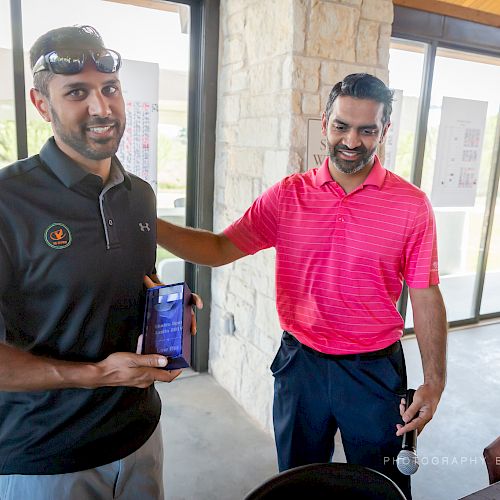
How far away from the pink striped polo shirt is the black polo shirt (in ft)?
1.98

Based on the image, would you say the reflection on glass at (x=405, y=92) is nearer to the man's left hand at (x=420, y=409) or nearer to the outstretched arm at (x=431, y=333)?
the outstretched arm at (x=431, y=333)

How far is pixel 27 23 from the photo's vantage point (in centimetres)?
240

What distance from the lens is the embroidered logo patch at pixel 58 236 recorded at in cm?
100

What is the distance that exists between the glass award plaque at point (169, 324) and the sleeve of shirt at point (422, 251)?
73cm

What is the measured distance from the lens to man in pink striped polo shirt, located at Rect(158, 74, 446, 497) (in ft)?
4.87

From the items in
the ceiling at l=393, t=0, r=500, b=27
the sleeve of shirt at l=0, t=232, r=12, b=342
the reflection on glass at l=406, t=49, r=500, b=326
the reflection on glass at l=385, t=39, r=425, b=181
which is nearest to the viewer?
the sleeve of shirt at l=0, t=232, r=12, b=342

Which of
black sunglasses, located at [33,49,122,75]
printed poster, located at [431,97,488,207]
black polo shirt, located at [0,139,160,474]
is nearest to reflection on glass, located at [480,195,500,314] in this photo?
printed poster, located at [431,97,488,207]

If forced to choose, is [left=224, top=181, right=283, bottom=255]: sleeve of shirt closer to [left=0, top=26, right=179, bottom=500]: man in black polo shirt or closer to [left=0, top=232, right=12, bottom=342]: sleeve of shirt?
[left=0, top=26, right=179, bottom=500]: man in black polo shirt

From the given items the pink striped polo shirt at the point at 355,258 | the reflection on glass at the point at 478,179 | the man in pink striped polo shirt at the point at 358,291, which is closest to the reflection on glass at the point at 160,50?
the man in pink striped polo shirt at the point at 358,291

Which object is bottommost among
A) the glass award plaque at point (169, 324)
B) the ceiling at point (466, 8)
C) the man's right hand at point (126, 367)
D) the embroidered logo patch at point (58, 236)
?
the man's right hand at point (126, 367)

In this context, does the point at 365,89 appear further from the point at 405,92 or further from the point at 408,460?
the point at 405,92

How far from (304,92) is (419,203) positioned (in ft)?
3.12

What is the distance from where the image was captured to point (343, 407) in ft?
5.01

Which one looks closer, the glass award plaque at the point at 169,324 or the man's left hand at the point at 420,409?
the glass award plaque at the point at 169,324
